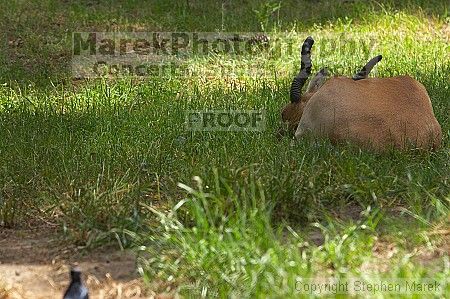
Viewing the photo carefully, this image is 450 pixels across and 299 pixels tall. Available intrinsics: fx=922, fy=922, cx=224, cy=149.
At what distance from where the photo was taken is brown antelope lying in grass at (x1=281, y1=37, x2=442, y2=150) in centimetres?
578

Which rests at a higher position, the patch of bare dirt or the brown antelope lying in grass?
the brown antelope lying in grass

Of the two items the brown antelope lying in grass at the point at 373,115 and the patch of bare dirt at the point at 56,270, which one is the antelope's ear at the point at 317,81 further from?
the patch of bare dirt at the point at 56,270

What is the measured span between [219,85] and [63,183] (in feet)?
10.9

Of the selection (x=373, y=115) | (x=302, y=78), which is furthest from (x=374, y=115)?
(x=302, y=78)

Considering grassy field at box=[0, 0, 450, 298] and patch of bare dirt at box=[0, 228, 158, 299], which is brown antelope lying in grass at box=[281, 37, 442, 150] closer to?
grassy field at box=[0, 0, 450, 298]

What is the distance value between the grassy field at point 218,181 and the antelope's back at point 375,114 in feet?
0.42

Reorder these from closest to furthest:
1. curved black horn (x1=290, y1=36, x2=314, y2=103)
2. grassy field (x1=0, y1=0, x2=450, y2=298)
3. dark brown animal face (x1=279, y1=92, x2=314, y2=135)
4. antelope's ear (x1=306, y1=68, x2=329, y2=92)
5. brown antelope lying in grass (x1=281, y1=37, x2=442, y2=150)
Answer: grassy field (x1=0, y1=0, x2=450, y2=298) → brown antelope lying in grass (x1=281, y1=37, x2=442, y2=150) → dark brown animal face (x1=279, y1=92, x2=314, y2=135) → curved black horn (x1=290, y1=36, x2=314, y2=103) → antelope's ear (x1=306, y1=68, x2=329, y2=92)

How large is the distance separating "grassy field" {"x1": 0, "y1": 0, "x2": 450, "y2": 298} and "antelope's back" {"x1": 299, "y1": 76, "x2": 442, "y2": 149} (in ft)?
0.42

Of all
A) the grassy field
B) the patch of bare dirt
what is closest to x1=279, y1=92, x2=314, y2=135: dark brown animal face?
the grassy field

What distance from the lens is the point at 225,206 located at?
14.6 ft

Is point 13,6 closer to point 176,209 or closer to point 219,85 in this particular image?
point 219,85

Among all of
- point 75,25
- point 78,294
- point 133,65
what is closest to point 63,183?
point 78,294

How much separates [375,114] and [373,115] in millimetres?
14

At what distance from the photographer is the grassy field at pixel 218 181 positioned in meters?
3.95
